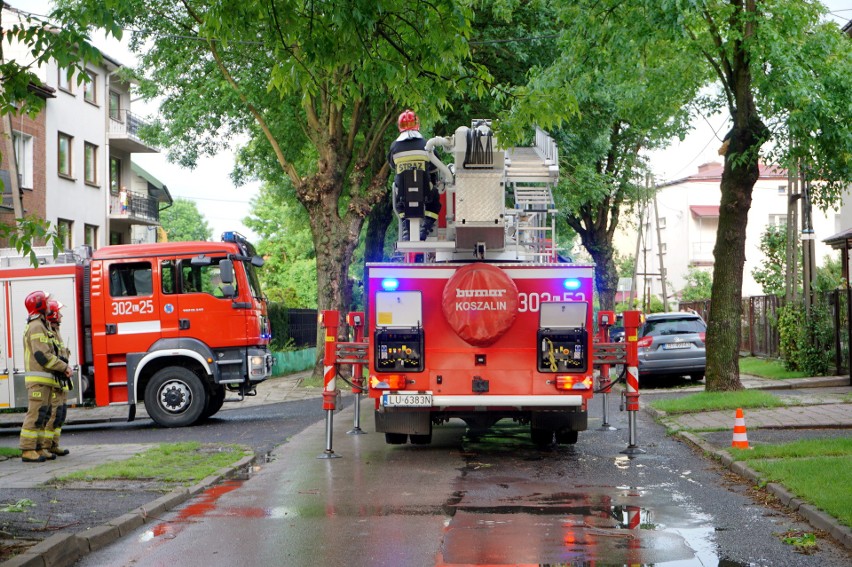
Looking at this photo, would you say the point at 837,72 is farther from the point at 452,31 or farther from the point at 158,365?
the point at 158,365

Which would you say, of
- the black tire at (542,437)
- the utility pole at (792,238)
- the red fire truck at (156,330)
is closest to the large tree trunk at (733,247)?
the black tire at (542,437)

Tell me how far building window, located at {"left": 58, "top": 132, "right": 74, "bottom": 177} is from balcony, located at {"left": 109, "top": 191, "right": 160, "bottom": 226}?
5053mm

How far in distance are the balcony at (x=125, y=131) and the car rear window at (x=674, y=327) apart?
24.8 m

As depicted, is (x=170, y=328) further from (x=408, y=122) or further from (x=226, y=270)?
(x=408, y=122)

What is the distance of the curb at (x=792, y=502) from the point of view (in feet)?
24.8

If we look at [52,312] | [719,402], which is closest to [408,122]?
[52,312]

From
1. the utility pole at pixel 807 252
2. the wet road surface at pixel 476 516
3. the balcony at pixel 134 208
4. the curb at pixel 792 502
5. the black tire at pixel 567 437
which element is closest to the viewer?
the wet road surface at pixel 476 516

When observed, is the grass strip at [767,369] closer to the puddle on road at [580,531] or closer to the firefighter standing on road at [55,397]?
the puddle on road at [580,531]

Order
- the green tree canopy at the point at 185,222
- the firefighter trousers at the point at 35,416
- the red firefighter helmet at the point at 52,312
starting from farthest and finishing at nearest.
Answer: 1. the green tree canopy at the point at 185,222
2. the red firefighter helmet at the point at 52,312
3. the firefighter trousers at the point at 35,416

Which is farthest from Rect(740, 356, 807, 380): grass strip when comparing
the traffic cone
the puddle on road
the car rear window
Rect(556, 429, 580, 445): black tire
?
the puddle on road

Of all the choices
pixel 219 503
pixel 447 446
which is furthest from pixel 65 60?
pixel 447 446

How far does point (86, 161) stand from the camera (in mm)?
40531

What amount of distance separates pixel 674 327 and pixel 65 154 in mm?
23334

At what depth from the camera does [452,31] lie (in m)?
9.68
